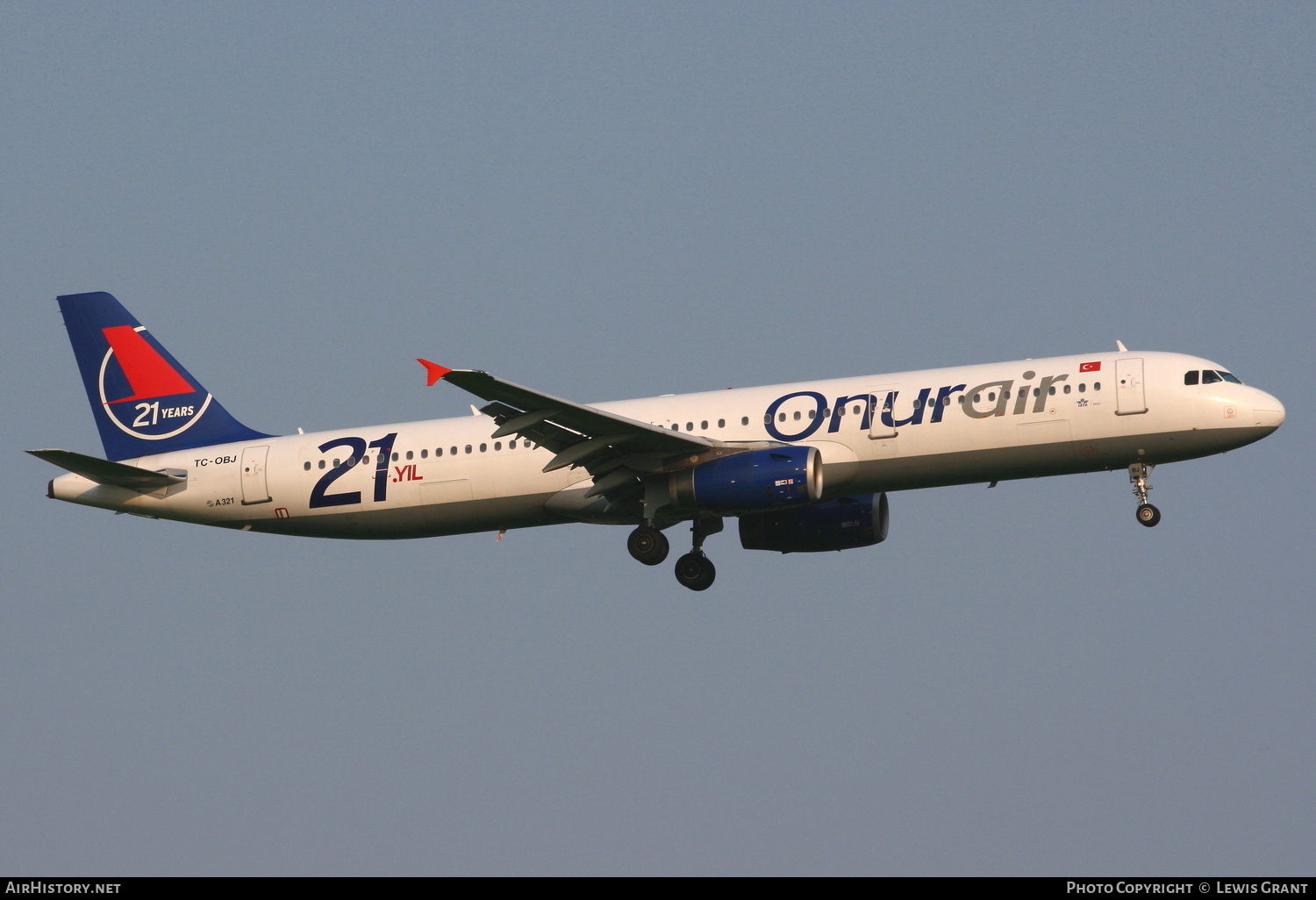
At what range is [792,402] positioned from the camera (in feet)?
132

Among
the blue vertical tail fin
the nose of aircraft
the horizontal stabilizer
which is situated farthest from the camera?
the blue vertical tail fin

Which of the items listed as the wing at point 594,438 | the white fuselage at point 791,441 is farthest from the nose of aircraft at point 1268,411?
the wing at point 594,438

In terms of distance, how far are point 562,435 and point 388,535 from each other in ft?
21.1

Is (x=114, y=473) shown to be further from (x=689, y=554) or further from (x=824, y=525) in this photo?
(x=824, y=525)

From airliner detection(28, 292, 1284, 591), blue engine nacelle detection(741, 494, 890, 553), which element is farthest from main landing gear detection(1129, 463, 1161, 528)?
blue engine nacelle detection(741, 494, 890, 553)

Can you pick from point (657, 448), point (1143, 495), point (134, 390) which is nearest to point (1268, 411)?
point (1143, 495)

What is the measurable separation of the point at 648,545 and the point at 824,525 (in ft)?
18.2

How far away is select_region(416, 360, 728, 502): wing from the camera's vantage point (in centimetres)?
3694

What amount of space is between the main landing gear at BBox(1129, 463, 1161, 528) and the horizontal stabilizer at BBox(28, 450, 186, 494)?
23.8 meters

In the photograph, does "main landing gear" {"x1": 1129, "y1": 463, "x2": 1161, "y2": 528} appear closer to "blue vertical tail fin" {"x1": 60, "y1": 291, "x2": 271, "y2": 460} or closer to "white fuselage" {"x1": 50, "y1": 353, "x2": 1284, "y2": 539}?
"white fuselage" {"x1": 50, "y1": 353, "x2": 1284, "y2": 539}

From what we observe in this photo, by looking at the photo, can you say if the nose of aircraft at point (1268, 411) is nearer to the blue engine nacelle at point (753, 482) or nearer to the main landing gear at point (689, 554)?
the blue engine nacelle at point (753, 482)

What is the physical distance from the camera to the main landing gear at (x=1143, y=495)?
39031 mm

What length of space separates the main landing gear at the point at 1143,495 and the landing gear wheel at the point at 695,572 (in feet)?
35.6
